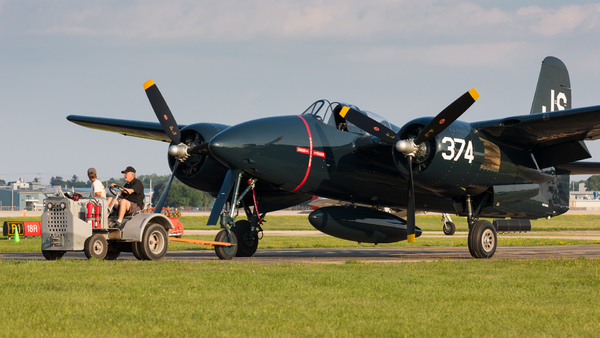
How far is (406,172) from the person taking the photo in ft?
65.7

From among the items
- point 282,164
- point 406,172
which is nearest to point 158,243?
point 282,164

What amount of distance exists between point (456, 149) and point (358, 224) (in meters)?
4.08

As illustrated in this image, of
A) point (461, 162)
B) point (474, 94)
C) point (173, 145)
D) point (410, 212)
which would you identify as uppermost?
point (474, 94)

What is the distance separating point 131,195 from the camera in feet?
58.4

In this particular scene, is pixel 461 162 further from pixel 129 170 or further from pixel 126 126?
pixel 126 126

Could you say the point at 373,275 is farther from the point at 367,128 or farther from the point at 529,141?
the point at 529,141

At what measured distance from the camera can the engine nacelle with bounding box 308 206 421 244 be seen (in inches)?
827

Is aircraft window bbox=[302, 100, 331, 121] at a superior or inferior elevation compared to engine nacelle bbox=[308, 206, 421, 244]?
superior

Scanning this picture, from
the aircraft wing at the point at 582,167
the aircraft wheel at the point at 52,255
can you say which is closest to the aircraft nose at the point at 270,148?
the aircraft wheel at the point at 52,255

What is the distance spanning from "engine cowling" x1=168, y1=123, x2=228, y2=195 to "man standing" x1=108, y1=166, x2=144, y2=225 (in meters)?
3.59

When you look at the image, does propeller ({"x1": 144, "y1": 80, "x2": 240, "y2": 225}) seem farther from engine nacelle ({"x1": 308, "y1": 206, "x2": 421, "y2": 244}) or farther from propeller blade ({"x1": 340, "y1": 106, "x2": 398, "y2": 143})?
propeller blade ({"x1": 340, "y1": 106, "x2": 398, "y2": 143})

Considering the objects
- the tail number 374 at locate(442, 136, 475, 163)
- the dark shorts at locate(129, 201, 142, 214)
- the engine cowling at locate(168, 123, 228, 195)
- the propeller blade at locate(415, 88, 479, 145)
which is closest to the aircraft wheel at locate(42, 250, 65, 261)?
the dark shorts at locate(129, 201, 142, 214)

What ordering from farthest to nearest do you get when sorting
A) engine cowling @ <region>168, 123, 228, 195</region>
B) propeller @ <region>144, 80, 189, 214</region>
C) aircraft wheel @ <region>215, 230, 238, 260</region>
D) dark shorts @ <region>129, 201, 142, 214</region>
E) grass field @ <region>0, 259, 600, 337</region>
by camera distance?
1. engine cowling @ <region>168, 123, 228, 195</region>
2. propeller @ <region>144, 80, 189, 214</region>
3. aircraft wheel @ <region>215, 230, 238, 260</region>
4. dark shorts @ <region>129, 201, 142, 214</region>
5. grass field @ <region>0, 259, 600, 337</region>

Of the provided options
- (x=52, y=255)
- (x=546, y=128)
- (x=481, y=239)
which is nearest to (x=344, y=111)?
(x=481, y=239)
